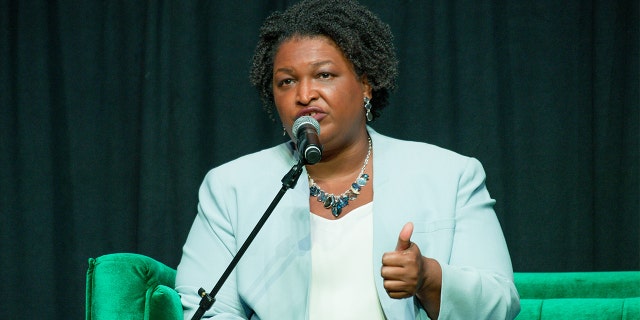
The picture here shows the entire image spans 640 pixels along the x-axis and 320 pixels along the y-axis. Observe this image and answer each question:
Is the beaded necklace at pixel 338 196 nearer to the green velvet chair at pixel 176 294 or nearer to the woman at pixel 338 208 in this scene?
the woman at pixel 338 208

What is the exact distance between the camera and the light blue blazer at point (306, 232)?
2.21m

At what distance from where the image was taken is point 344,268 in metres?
2.26

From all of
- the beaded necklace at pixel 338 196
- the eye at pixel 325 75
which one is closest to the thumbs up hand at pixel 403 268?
the beaded necklace at pixel 338 196

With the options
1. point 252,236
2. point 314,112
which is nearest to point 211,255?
point 314,112

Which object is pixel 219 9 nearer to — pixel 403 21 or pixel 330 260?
pixel 403 21

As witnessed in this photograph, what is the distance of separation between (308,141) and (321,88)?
49 cm

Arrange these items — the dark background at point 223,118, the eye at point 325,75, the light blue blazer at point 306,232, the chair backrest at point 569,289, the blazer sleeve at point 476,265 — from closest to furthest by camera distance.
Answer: the blazer sleeve at point 476,265, the light blue blazer at point 306,232, the eye at point 325,75, the chair backrest at point 569,289, the dark background at point 223,118

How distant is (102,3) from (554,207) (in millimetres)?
1821

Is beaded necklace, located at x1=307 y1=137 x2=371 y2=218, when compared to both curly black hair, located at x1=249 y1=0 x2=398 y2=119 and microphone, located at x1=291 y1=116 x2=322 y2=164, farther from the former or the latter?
microphone, located at x1=291 y1=116 x2=322 y2=164

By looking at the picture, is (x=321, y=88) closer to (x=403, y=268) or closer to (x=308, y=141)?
(x=308, y=141)

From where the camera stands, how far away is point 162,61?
3.32m

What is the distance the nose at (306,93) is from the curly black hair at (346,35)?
0.16 meters

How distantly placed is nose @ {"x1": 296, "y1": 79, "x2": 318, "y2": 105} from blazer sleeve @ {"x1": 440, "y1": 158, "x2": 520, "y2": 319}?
0.44 metres

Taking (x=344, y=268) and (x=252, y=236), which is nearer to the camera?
(x=252, y=236)
